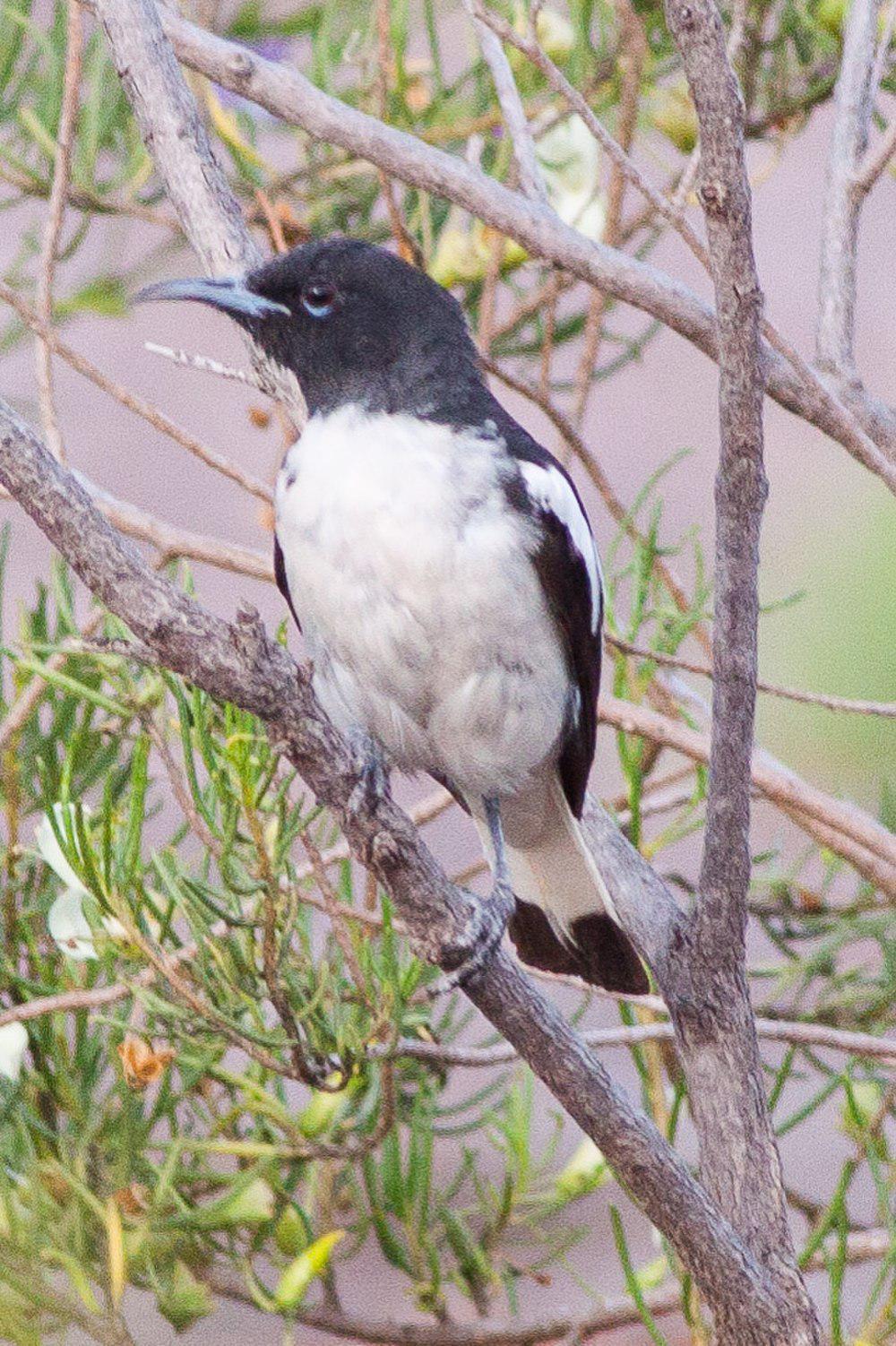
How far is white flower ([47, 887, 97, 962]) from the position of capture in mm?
1435

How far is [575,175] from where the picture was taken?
2014mm

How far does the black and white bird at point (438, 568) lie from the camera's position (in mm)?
1527

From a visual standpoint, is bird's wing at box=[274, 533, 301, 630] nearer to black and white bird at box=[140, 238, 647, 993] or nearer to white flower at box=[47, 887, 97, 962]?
black and white bird at box=[140, 238, 647, 993]

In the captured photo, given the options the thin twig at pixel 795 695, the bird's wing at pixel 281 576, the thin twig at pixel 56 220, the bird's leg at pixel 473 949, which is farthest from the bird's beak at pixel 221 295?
the bird's leg at pixel 473 949

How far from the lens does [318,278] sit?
171 cm

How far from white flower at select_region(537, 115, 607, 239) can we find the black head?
0.35 m

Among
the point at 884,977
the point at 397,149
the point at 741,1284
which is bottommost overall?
the point at 741,1284

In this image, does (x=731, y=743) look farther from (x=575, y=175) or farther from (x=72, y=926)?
(x=575, y=175)

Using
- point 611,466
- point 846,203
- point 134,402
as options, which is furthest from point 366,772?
point 611,466

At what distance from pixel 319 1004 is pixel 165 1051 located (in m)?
0.13

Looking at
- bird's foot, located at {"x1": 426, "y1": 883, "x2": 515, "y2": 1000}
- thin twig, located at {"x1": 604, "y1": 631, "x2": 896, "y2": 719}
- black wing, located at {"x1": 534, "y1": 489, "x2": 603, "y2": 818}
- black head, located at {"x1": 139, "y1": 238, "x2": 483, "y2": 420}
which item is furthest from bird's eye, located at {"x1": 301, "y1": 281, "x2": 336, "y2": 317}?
bird's foot, located at {"x1": 426, "y1": 883, "x2": 515, "y2": 1000}

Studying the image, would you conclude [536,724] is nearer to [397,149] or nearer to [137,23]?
[397,149]

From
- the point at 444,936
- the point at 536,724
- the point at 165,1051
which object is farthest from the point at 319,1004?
the point at 536,724

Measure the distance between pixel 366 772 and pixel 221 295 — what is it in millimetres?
562
